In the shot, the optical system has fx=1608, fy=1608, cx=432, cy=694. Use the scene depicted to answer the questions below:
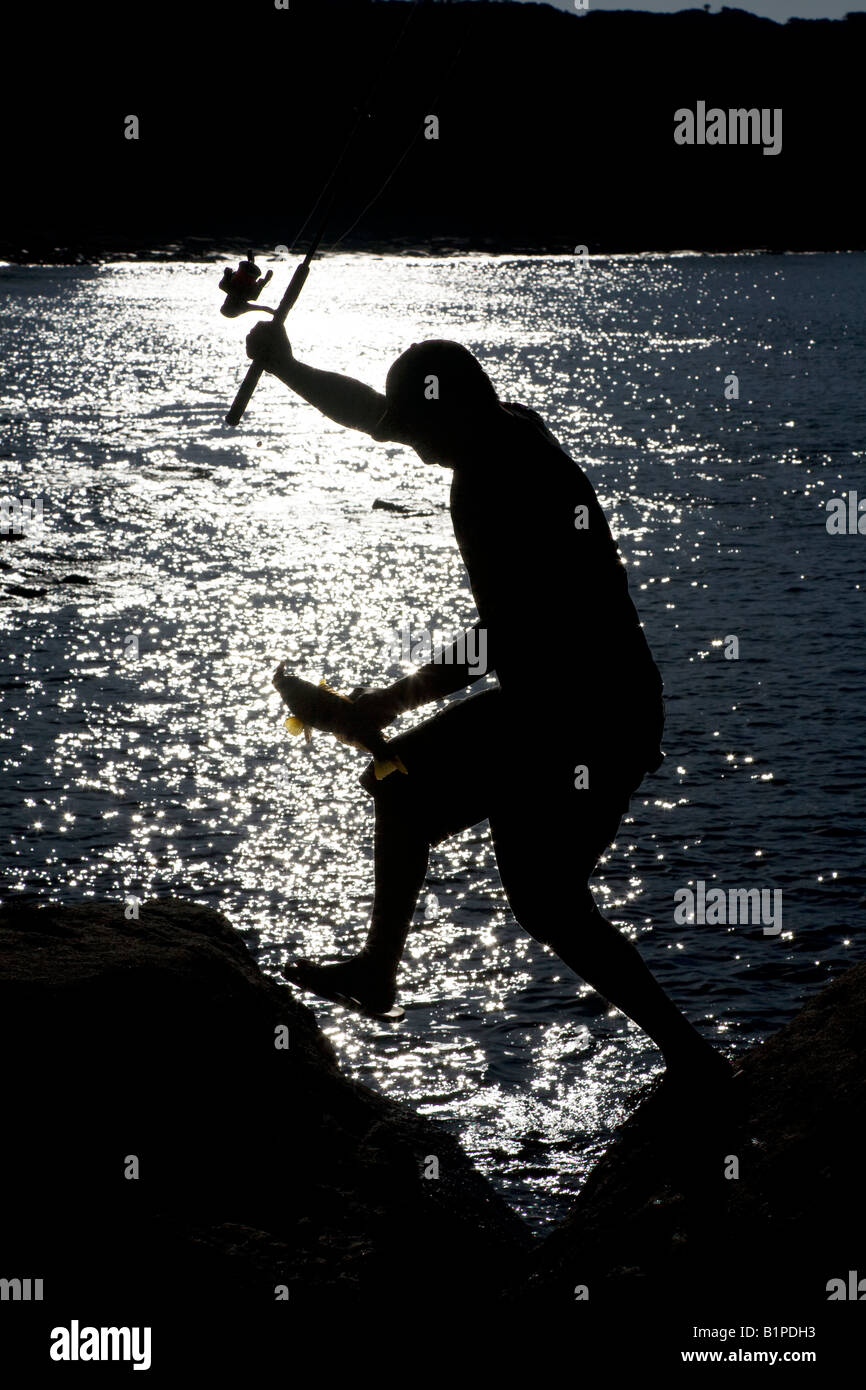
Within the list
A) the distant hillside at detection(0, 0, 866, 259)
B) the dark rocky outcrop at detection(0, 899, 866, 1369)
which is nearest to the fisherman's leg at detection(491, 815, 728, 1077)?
the dark rocky outcrop at detection(0, 899, 866, 1369)

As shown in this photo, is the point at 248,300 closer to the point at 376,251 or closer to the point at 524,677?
the point at 524,677

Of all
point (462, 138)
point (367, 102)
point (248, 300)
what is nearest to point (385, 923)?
point (248, 300)

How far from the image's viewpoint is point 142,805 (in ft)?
52.6

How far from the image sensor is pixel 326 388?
5.40 m

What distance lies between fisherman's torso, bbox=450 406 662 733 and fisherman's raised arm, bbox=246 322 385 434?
383 millimetres

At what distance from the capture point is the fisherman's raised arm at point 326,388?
5348 mm

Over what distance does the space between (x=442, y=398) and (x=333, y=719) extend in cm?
112

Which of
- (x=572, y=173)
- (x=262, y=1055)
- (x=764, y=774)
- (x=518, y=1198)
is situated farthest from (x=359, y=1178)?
(x=572, y=173)

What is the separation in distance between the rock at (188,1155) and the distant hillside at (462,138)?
111211mm

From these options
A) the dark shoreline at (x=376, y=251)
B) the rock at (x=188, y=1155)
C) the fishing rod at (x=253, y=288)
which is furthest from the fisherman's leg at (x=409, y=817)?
the dark shoreline at (x=376, y=251)

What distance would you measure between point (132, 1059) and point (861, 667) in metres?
16.5

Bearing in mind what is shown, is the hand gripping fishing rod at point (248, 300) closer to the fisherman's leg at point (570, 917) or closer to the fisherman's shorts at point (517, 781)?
the fisherman's shorts at point (517, 781)

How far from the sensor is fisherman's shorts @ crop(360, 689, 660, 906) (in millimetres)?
5312

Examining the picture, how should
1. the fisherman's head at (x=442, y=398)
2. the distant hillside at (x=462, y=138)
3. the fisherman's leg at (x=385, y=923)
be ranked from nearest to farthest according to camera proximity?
the fisherman's head at (x=442, y=398) < the fisherman's leg at (x=385, y=923) < the distant hillside at (x=462, y=138)
